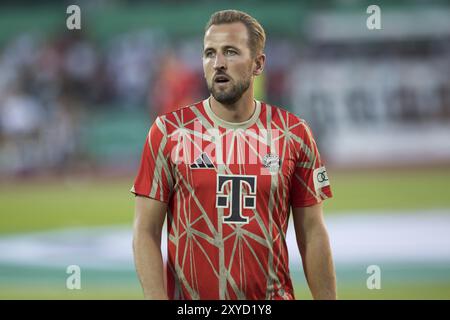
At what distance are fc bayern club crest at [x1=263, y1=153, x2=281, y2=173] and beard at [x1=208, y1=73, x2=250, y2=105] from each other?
265mm

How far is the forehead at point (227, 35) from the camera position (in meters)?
3.44

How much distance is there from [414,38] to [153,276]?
1664cm

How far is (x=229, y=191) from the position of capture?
3406mm

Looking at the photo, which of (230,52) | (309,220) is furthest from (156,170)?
(309,220)

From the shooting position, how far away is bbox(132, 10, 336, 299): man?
3379 mm

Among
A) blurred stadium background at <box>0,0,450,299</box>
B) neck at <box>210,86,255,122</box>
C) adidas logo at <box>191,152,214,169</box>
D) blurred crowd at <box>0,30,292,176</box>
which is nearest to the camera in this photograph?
adidas logo at <box>191,152,214,169</box>

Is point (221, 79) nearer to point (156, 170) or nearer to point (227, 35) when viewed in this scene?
point (227, 35)

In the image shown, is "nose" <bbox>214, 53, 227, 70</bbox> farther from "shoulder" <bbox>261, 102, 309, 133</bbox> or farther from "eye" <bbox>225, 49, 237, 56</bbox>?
"shoulder" <bbox>261, 102, 309, 133</bbox>

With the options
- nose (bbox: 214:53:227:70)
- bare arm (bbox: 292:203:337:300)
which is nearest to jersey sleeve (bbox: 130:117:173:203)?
nose (bbox: 214:53:227:70)

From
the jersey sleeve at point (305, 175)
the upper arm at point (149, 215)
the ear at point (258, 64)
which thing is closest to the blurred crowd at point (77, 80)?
the ear at point (258, 64)

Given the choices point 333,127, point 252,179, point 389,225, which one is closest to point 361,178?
point 333,127

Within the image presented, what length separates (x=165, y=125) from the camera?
11.4 ft

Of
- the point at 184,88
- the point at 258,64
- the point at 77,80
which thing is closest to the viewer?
the point at 258,64

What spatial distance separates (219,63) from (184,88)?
11.5m
